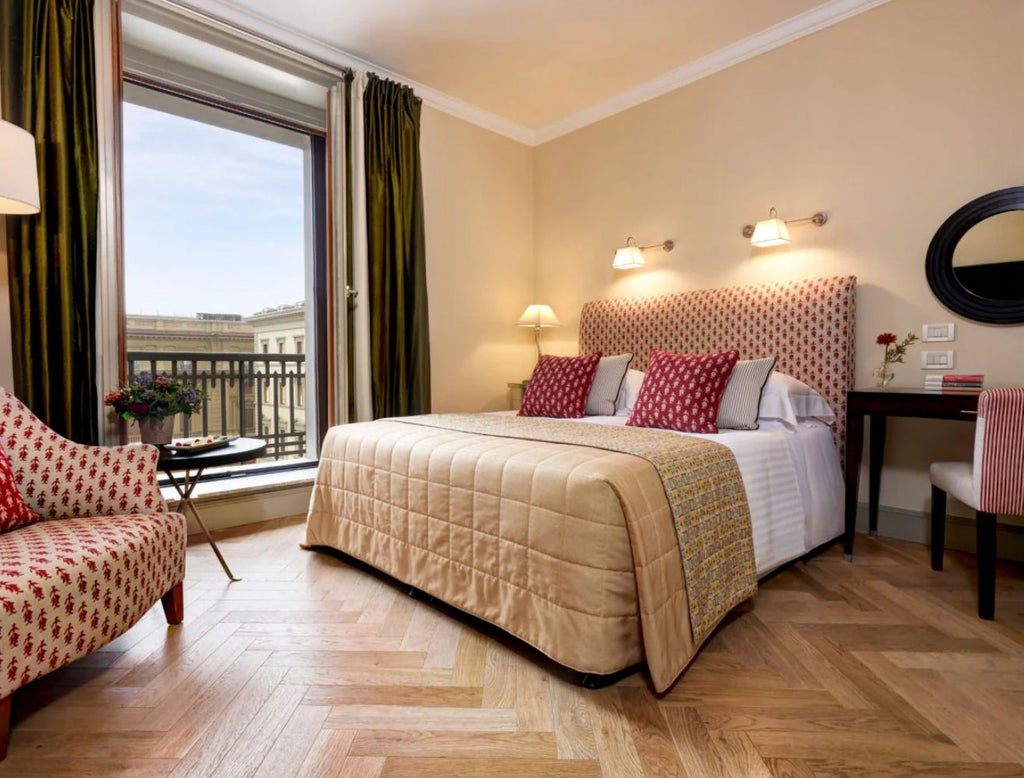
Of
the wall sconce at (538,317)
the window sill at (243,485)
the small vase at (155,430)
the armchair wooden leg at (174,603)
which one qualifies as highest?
the wall sconce at (538,317)

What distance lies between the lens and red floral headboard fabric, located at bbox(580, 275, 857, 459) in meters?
3.03

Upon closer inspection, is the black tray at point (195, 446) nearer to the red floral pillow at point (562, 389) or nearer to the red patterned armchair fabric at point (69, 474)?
the red patterned armchair fabric at point (69, 474)

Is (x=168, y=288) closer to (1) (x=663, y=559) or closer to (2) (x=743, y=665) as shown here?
(1) (x=663, y=559)

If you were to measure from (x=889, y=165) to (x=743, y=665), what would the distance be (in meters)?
2.63

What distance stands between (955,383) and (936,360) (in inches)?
6.1

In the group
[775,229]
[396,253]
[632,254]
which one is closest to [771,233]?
[775,229]

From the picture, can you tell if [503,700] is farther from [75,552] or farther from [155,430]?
[155,430]

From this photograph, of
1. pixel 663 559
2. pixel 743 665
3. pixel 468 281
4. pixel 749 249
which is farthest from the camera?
pixel 468 281

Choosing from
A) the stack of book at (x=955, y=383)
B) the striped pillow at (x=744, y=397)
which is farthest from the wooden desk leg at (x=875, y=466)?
the striped pillow at (x=744, y=397)

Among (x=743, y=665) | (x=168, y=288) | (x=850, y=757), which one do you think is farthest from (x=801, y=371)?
(x=168, y=288)

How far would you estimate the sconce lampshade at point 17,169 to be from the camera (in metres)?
1.89

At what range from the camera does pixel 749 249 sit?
3500mm

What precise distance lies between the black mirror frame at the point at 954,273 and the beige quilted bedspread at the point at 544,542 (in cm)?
207

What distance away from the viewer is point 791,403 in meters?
2.80
